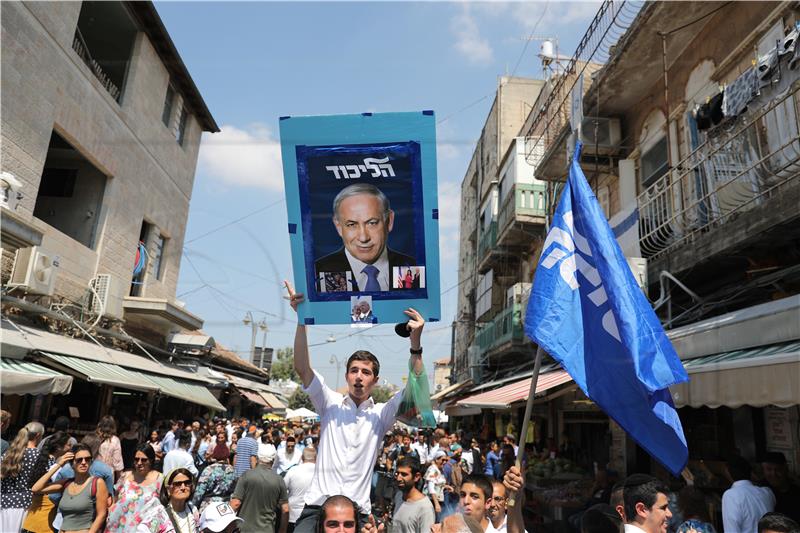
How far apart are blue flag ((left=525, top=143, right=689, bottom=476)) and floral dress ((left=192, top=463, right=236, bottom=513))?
4.92m

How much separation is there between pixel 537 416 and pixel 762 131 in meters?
13.2

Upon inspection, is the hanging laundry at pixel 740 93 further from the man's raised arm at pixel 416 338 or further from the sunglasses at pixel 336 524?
the sunglasses at pixel 336 524

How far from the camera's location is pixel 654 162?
11.8 m

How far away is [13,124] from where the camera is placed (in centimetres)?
1058

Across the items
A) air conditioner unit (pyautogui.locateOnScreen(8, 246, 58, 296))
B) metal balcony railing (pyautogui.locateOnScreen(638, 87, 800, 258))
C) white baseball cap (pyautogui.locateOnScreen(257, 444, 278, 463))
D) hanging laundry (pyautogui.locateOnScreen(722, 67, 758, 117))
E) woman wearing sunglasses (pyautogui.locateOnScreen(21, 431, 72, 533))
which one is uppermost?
hanging laundry (pyautogui.locateOnScreen(722, 67, 758, 117))

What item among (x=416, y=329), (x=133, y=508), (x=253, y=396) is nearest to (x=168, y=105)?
(x=253, y=396)

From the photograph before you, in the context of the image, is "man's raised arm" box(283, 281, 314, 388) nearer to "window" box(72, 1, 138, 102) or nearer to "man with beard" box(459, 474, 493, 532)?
"man with beard" box(459, 474, 493, 532)

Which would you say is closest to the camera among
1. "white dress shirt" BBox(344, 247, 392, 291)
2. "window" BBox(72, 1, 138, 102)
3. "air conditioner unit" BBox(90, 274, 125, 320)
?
"white dress shirt" BBox(344, 247, 392, 291)

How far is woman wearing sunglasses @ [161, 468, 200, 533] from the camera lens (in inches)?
190

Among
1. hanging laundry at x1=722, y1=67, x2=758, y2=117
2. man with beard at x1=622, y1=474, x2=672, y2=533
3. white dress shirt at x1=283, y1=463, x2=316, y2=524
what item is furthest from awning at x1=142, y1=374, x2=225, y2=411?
hanging laundry at x1=722, y1=67, x2=758, y2=117

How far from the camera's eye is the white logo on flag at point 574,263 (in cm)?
367

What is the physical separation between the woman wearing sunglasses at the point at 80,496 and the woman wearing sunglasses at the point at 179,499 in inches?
42.7

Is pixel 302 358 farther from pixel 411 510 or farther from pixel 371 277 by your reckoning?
pixel 411 510

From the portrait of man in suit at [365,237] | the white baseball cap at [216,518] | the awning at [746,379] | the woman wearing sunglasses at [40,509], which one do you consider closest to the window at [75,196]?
the woman wearing sunglasses at [40,509]
